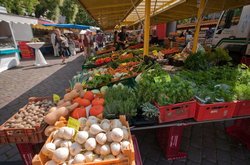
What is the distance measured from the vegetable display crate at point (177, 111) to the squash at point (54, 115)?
1169mm

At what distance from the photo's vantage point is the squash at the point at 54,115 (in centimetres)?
201

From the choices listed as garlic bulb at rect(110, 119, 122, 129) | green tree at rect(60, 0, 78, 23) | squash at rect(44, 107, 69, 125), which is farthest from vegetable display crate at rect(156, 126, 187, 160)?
green tree at rect(60, 0, 78, 23)

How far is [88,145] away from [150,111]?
81cm

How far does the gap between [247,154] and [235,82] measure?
128cm

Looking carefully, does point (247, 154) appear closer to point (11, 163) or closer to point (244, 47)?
point (11, 163)

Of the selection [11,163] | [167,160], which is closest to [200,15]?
[167,160]

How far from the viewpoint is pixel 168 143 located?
245 cm

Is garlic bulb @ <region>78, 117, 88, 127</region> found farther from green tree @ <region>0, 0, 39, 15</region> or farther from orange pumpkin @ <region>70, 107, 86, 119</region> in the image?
green tree @ <region>0, 0, 39, 15</region>

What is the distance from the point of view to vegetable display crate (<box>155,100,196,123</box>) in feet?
6.25

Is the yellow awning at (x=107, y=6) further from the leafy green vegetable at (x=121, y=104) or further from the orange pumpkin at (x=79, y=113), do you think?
the orange pumpkin at (x=79, y=113)

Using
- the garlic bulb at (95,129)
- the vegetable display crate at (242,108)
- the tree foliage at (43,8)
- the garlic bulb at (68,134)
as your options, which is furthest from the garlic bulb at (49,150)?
the tree foliage at (43,8)

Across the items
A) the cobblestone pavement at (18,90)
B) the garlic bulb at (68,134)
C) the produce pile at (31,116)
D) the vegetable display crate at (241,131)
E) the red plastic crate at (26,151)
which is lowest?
the cobblestone pavement at (18,90)

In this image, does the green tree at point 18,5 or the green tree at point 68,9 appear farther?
the green tree at point 68,9

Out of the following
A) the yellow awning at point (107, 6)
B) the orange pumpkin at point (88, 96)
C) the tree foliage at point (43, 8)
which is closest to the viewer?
the orange pumpkin at point (88, 96)
